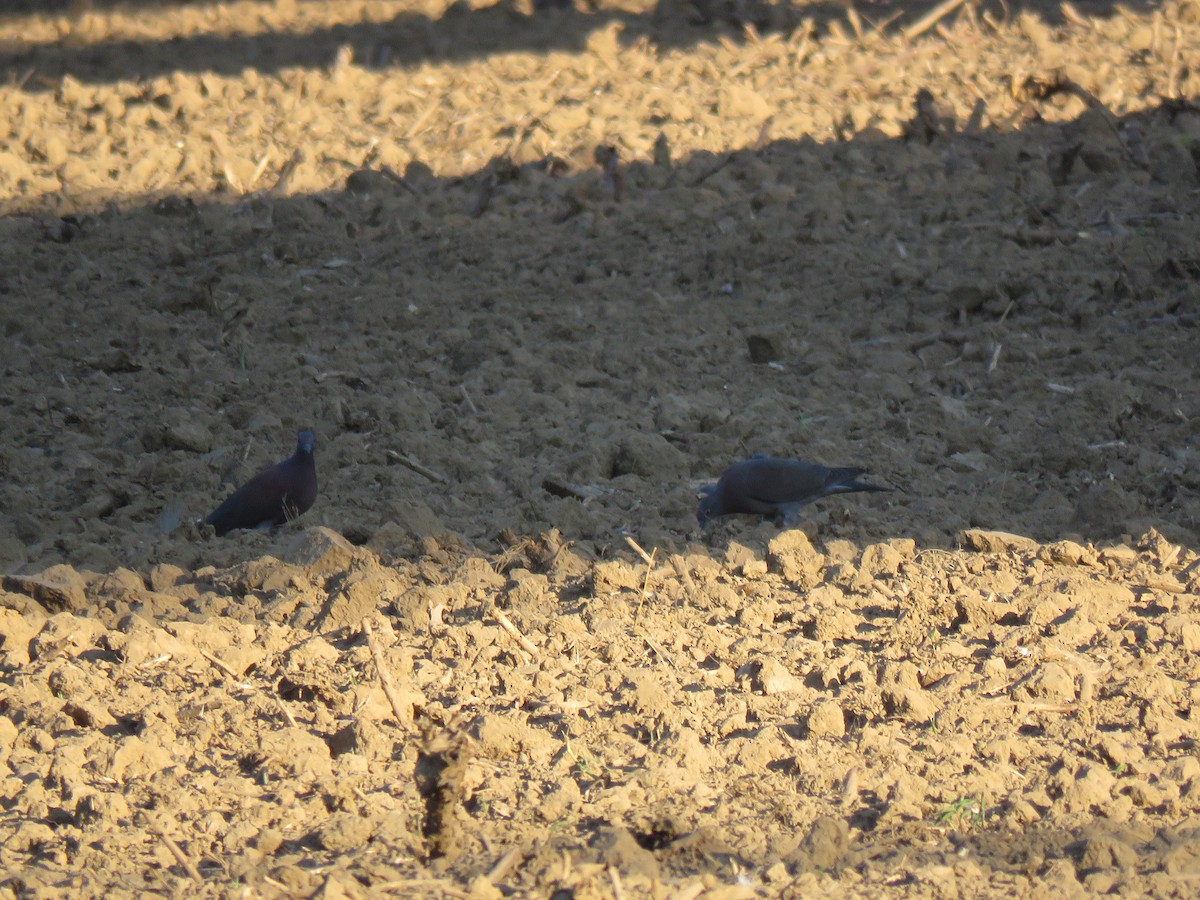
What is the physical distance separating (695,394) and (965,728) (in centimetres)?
293

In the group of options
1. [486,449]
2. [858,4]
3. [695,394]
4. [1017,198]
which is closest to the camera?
[486,449]

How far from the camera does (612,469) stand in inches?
237

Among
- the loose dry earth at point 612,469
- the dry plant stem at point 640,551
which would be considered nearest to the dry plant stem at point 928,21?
the loose dry earth at point 612,469

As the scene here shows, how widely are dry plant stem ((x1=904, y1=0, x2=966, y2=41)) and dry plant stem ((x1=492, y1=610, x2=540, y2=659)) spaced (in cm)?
889

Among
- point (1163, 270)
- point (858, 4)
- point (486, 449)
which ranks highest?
point (858, 4)

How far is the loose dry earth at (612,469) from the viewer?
3.60 m

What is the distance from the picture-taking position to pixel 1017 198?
8.48 metres

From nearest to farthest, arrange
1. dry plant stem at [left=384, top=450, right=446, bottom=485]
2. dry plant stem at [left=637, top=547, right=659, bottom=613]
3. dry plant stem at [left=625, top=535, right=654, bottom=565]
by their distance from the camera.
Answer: dry plant stem at [left=637, top=547, right=659, bottom=613], dry plant stem at [left=625, top=535, right=654, bottom=565], dry plant stem at [left=384, top=450, right=446, bottom=485]

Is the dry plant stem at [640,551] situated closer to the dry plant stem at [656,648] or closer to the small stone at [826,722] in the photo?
the dry plant stem at [656,648]

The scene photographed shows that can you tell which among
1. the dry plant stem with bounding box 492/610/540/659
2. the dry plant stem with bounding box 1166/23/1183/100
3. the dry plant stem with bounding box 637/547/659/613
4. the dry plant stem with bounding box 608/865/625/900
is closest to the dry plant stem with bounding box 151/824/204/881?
the dry plant stem with bounding box 608/865/625/900

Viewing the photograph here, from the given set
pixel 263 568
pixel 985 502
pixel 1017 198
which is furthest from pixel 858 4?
pixel 263 568

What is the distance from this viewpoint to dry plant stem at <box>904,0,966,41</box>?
12.2 meters

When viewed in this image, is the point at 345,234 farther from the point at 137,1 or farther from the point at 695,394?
the point at 137,1

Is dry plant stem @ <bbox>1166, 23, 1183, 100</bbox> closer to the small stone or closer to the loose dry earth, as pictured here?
the loose dry earth
